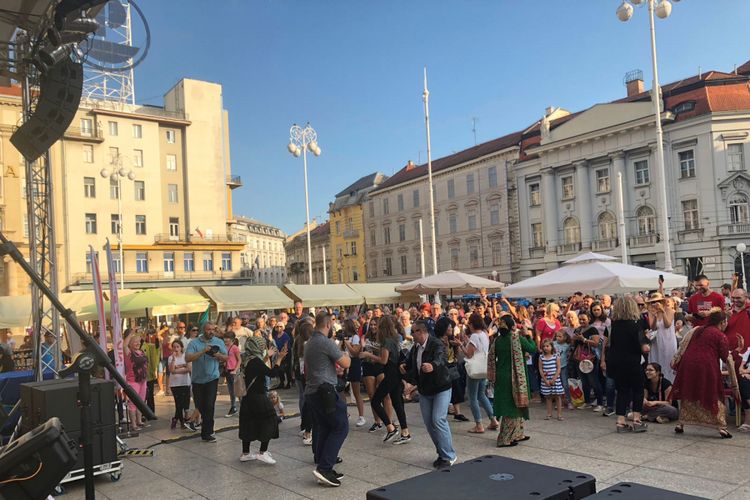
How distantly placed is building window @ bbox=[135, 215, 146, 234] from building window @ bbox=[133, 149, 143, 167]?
470 centimetres

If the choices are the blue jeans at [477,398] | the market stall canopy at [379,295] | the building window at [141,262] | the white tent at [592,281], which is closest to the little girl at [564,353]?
the blue jeans at [477,398]

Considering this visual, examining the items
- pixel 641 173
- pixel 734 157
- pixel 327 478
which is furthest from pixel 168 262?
pixel 327 478

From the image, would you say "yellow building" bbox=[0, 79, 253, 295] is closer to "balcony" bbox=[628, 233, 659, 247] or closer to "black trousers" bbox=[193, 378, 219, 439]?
"balcony" bbox=[628, 233, 659, 247]

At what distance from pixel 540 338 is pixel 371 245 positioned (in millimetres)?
59879

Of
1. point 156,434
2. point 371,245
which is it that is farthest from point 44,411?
point 371,245

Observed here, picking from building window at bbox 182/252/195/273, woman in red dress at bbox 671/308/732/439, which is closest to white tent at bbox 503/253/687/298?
woman in red dress at bbox 671/308/732/439

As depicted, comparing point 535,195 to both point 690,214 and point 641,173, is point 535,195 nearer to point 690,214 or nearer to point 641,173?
point 641,173

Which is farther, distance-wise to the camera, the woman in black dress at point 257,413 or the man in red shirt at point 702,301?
the man in red shirt at point 702,301

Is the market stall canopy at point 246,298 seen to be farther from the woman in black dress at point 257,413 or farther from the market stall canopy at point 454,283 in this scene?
the woman in black dress at point 257,413

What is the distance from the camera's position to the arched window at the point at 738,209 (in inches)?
1559

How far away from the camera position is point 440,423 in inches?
283

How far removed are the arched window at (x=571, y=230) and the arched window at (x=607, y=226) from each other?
1.91 m

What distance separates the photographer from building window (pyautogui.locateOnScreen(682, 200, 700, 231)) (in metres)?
40.9

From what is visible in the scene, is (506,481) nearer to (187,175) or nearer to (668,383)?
(668,383)
